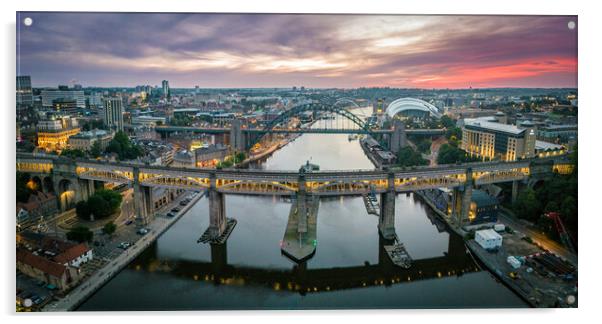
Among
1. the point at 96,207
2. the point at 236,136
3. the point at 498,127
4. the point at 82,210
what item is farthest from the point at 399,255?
the point at 236,136

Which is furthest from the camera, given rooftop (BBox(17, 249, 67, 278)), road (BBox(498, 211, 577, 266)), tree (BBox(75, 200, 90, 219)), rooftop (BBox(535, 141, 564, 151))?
rooftop (BBox(535, 141, 564, 151))

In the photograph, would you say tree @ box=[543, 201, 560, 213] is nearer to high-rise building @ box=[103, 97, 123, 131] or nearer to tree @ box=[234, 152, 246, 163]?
tree @ box=[234, 152, 246, 163]

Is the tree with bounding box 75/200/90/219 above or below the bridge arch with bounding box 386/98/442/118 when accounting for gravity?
below

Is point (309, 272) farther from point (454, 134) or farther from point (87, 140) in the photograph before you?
point (454, 134)

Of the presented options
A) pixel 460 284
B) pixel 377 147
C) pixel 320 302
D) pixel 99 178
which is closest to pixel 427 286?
pixel 460 284

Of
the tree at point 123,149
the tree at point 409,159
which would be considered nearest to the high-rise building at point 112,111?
the tree at point 123,149

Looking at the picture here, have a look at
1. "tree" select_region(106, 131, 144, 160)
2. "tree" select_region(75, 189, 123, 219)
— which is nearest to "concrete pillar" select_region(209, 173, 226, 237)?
"tree" select_region(75, 189, 123, 219)
